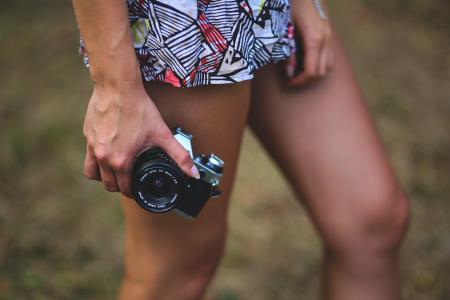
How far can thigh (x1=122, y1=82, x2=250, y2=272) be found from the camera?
3.50 ft

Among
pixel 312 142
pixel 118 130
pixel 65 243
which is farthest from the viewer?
pixel 65 243

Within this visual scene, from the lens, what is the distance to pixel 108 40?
37.8 inches

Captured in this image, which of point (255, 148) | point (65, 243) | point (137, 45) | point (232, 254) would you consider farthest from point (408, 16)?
point (137, 45)

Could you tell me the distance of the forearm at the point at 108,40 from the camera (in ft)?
3.11

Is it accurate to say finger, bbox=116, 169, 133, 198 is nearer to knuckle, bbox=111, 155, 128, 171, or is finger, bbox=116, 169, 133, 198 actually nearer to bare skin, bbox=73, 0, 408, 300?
knuckle, bbox=111, 155, 128, 171

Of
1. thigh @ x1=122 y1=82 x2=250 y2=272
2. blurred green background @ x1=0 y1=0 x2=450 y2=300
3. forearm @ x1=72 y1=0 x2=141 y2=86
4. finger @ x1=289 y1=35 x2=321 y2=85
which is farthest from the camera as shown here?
blurred green background @ x1=0 y1=0 x2=450 y2=300

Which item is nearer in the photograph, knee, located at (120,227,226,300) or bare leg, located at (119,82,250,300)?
bare leg, located at (119,82,250,300)

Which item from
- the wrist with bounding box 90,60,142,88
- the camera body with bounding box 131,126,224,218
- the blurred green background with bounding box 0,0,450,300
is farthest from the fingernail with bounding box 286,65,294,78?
the blurred green background with bounding box 0,0,450,300

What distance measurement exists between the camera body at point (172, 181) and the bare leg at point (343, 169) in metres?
0.33

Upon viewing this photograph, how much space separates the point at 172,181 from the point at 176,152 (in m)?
0.06

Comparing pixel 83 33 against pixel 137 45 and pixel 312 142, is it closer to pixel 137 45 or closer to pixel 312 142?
pixel 137 45

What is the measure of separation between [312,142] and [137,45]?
49cm

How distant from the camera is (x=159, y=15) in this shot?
983 millimetres

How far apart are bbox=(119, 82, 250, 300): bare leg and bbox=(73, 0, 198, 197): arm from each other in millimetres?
80
